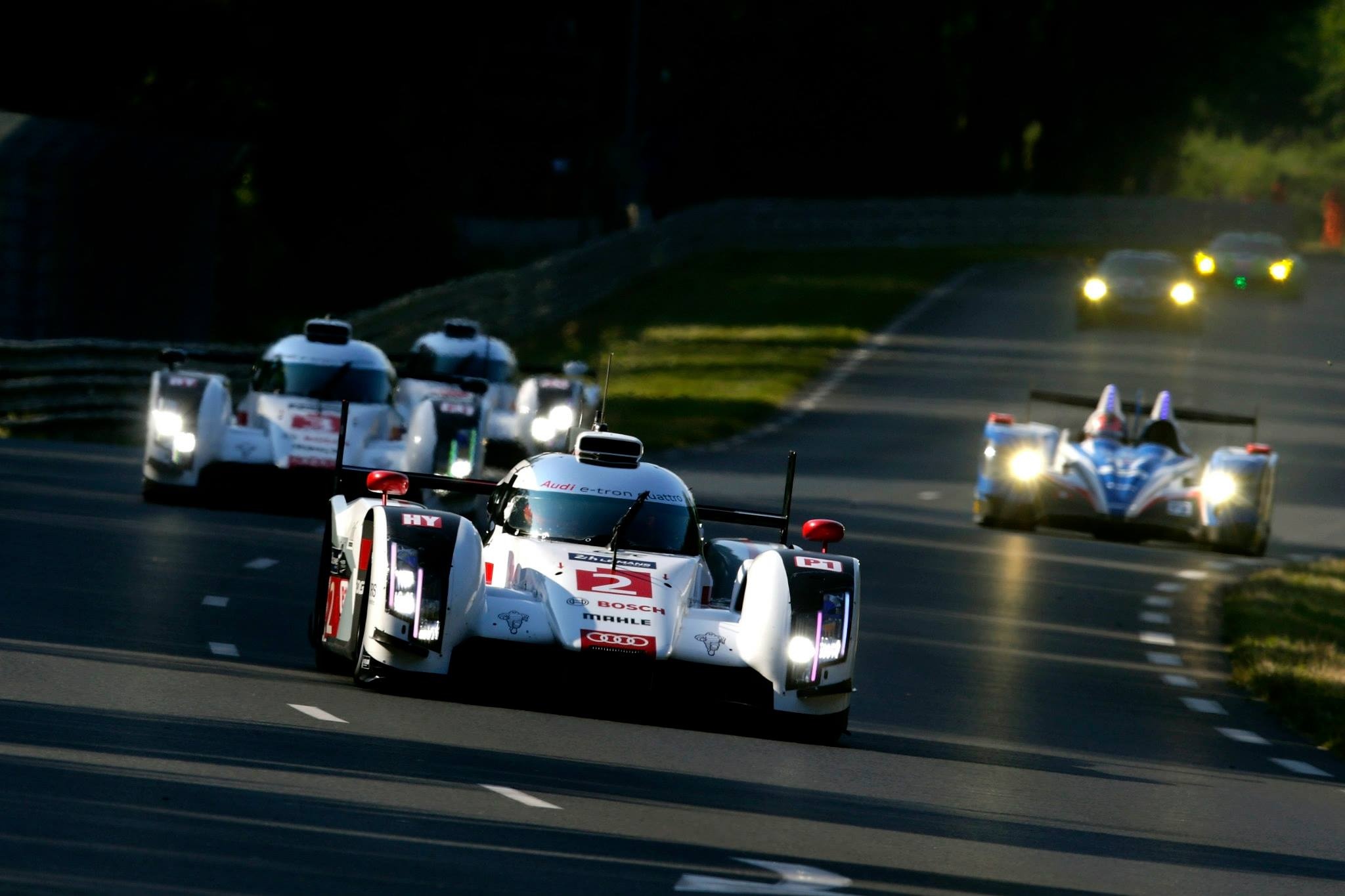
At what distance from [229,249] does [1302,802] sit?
40190 mm

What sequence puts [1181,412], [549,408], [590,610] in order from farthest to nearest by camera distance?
1. [549,408]
2. [1181,412]
3. [590,610]

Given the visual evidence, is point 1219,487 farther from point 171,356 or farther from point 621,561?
point 621,561

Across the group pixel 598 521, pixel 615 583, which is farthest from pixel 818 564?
pixel 598 521

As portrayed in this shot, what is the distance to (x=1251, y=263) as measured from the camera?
58.0 metres

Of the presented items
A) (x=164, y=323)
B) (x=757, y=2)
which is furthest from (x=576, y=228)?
(x=164, y=323)

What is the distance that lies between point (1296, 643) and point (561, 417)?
398 inches

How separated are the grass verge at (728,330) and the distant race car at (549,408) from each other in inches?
212

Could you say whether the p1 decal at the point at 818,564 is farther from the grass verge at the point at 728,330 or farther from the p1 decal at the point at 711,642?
the grass verge at the point at 728,330

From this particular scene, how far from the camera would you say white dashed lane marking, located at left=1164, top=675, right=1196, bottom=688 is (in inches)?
627

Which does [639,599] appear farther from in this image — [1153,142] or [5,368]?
[1153,142]

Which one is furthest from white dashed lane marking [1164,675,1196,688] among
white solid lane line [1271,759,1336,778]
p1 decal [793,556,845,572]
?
p1 decal [793,556,845,572]

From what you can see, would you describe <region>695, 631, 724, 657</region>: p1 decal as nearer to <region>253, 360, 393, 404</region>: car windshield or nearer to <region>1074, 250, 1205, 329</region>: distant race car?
<region>253, 360, 393, 404</region>: car windshield

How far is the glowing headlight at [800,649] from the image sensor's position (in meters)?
11.9

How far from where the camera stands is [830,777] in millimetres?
10914
